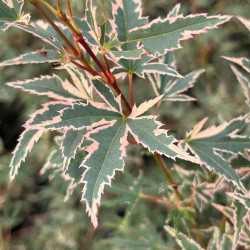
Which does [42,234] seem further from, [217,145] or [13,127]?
[217,145]

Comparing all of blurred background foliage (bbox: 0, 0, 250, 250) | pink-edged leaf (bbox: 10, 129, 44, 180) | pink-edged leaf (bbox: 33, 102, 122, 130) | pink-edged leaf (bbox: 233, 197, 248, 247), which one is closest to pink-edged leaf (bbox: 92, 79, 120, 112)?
pink-edged leaf (bbox: 33, 102, 122, 130)

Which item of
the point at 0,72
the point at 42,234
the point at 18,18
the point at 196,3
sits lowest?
the point at 42,234

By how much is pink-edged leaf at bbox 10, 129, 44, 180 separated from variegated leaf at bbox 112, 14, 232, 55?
0.23 metres

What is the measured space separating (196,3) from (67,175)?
1.20 metres

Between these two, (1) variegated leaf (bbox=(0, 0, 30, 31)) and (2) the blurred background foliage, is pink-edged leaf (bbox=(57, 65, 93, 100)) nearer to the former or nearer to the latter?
(1) variegated leaf (bbox=(0, 0, 30, 31))

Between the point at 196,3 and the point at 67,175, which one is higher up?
the point at 67,175

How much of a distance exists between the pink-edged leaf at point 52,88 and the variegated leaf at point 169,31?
15 centimetres

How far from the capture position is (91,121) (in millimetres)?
543

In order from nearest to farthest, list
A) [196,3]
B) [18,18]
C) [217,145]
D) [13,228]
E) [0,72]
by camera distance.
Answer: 1. [18,18]
2. [217,145]
3. [196,3]
4. [0,72]
5. [13,228]

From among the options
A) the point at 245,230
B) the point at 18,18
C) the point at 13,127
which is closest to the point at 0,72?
the point at 13,127

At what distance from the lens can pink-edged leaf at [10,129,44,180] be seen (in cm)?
58

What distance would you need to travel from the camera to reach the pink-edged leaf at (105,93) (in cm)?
56

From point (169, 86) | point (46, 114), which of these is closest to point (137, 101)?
point (169, 86)

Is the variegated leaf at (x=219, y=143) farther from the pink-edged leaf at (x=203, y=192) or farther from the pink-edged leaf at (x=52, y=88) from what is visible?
the pink-edged leaf at (x=52, y=88)
